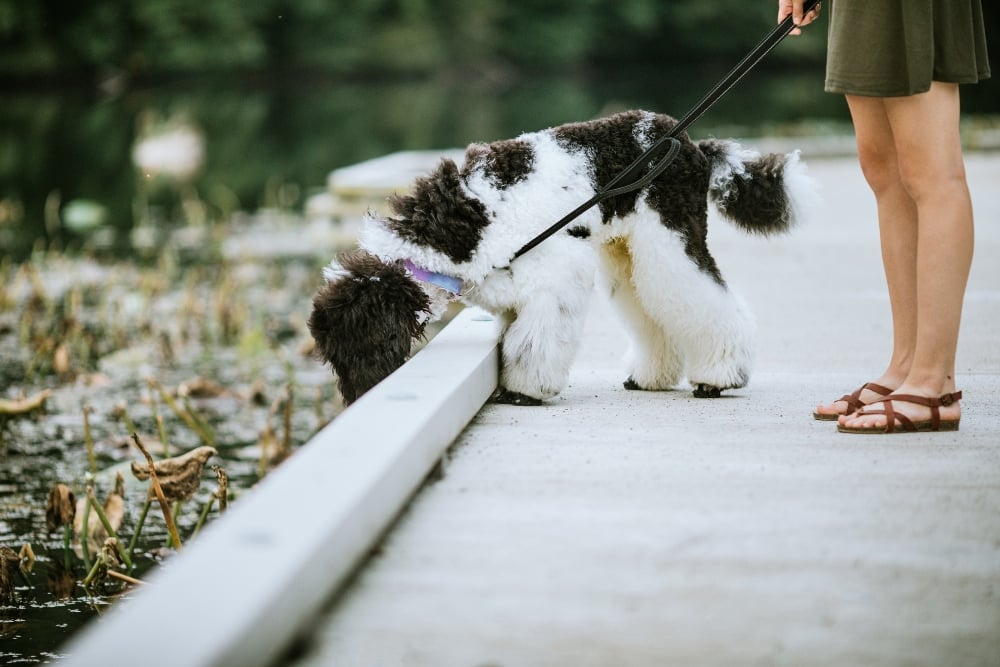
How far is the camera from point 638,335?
4.54 m

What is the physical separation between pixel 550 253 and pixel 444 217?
1.13 feet

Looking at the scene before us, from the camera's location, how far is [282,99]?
126 feet

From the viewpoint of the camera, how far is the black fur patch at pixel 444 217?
409cm

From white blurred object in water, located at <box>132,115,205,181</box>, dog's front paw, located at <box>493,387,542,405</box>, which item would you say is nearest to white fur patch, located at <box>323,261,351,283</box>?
dog's front paw, located at <box>493,387,542,405</box>

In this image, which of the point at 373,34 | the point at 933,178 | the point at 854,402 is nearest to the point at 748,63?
the point at 933,178

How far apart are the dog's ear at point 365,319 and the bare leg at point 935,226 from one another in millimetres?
1329

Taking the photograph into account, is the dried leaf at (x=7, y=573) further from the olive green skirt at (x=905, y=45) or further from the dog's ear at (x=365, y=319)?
the olive green skirt at (x=905, y=45)

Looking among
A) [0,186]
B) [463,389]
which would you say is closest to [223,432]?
[463,389]

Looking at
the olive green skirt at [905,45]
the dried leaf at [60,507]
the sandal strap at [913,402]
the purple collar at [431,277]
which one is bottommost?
the dried leaf at [60,507]

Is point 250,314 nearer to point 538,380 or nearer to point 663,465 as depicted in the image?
point 538,380

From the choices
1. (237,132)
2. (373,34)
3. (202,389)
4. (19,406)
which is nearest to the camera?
(19,406)

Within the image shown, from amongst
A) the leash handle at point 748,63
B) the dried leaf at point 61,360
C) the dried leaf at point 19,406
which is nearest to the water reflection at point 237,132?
the dried leaf at point 61,360

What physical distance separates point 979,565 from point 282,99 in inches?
1470

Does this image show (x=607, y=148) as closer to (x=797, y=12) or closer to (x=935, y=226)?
(x=797, y=12)
